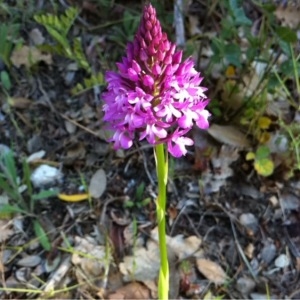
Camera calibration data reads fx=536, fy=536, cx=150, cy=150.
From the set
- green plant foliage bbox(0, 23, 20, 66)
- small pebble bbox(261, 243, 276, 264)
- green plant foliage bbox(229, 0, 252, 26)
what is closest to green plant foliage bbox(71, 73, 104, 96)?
green plant foliage bbox(0, 23, 20, 66)

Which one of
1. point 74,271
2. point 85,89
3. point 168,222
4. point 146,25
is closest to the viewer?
point 146,25

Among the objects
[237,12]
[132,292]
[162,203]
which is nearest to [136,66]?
[162,203]

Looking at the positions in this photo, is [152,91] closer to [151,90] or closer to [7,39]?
[151,90]

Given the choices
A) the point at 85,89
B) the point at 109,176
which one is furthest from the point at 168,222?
the point at 85,89

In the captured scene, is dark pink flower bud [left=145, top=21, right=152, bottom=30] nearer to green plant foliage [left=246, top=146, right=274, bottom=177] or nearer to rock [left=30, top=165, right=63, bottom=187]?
green plant foliage [left=246, top=146, right=274, bottom=177]

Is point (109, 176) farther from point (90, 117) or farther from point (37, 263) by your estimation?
point (37, 263)

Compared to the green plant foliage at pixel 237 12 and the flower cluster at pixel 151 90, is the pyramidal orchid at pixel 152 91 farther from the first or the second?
the green plant foliage at pixel 237 12

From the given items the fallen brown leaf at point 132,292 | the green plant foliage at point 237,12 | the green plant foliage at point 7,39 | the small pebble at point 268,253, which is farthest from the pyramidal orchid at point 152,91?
the green plant foliage at point 7,39
